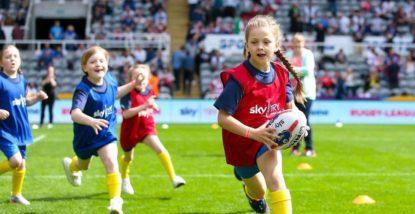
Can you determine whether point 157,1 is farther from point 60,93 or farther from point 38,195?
point 38,195

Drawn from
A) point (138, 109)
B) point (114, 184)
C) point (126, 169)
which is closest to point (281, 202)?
point (114, 184)

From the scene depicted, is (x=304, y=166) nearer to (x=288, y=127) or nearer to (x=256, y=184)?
(x=256, y=184)

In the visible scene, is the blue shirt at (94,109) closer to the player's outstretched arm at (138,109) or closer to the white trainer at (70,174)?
the player's outstretched arm at (138,109)

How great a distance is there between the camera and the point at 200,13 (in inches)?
1518

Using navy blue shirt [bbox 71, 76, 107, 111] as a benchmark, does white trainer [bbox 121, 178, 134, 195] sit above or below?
below

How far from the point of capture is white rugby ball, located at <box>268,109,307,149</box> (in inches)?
286

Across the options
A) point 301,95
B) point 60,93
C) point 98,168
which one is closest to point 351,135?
point 98,168

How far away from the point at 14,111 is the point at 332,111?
22.0m

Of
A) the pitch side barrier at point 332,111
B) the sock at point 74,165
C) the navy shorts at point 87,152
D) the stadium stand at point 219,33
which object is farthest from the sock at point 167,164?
the stadium stand at point 219,33

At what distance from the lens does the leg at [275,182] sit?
7.49m

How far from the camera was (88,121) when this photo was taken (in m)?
8.90

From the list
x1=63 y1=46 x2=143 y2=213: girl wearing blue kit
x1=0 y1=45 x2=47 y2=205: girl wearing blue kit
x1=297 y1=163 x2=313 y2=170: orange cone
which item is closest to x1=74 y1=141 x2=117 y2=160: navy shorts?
x1=63 y1=46 x2=143 y2=213: girl wearing blue kit

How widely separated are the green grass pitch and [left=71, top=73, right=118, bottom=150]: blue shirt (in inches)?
36.2

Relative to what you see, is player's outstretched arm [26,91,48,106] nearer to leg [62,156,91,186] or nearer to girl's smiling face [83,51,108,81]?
leg [62,156,91,186]
